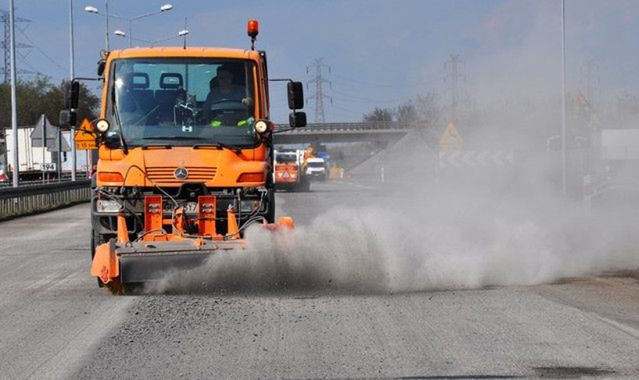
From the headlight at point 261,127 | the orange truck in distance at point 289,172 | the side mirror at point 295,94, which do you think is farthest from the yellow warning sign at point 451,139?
the orange truck in distance at point 289,172

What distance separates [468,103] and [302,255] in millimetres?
8697

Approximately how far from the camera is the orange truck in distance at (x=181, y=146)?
35.8ft

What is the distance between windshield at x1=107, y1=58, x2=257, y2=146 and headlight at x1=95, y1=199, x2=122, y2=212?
75 centimetres

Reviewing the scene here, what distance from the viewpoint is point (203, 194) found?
1102cm

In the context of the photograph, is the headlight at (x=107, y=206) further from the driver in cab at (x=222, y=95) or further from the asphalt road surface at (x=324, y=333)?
the driver in cab at (x=222, y=95)

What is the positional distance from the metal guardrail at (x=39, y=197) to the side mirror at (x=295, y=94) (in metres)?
16.6

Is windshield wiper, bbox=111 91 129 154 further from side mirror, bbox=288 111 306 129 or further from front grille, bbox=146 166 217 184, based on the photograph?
side mirror, bbox=288 111 306 129

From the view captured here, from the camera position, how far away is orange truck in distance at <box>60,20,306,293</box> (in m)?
10.9

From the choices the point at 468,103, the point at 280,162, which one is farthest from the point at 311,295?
the point at 280,162

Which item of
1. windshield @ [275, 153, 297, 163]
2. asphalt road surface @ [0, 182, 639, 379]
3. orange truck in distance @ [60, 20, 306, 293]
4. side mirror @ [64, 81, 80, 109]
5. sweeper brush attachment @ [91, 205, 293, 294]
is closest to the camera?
asphalt road surface @ [0, 182, 639, 379]

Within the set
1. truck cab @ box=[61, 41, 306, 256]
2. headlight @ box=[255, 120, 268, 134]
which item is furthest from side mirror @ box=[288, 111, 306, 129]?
headlight @ box=[255, 120, 268, 134]

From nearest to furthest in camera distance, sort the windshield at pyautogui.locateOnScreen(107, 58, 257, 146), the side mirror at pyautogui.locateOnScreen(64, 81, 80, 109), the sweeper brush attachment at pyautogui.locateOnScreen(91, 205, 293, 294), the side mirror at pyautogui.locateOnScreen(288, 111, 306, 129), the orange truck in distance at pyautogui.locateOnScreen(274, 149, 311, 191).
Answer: the sweeper brush attachment at pyautogui.locateOnScreen(91, 205, 293, 294)
the windshield at pyautogui.locateOnScreen(107, 58, 257, 146)
the side mirror at pyautogui.locateOnScreen(64, 81, 80, 109)
the side mirror at pyautogui.locateOnScreen(288, 111, 306, 129)
the orange truck in distance at pyautogui.locateOnScreen(274, 149, 311, 191)

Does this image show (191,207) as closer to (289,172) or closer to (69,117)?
(69,117)

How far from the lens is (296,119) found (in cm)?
1258
